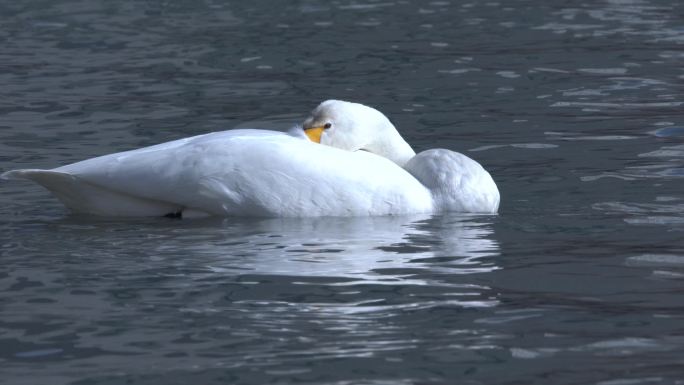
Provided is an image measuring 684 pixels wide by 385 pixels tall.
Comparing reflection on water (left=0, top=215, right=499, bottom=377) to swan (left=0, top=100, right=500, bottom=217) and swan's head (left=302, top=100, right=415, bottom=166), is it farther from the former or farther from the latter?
swan's head (left=302, top=100, right=415, bottom=166)

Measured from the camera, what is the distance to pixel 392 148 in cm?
845

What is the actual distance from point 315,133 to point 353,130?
0.22 metres

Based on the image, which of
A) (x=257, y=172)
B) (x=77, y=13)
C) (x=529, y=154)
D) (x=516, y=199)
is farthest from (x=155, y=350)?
(x=77, y=13)

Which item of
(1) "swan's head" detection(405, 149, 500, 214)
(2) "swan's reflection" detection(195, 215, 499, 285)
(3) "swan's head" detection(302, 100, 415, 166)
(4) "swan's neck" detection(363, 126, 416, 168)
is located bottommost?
(2) "swan's reflection" detection(195, 215, 499, 285)

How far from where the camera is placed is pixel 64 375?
17.1 ft

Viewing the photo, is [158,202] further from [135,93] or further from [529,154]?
[135,93]

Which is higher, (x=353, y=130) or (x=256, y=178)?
(x=353, y=130)

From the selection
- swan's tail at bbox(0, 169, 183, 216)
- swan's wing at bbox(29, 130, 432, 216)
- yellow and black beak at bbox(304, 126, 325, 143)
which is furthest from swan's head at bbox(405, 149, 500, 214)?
swan's tail at bbox(0, 169, 183, 216)

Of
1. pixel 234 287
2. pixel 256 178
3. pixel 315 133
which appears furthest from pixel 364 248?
pixel 315 133

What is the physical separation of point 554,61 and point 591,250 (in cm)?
662

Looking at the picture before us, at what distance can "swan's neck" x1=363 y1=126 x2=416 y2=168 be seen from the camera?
27.7 ft

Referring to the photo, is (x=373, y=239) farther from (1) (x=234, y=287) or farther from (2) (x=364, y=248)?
(1) (x=234, y=287)

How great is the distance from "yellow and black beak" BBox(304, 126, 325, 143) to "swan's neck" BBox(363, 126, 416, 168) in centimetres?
33

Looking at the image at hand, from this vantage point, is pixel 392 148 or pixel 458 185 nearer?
pixel 458 185
